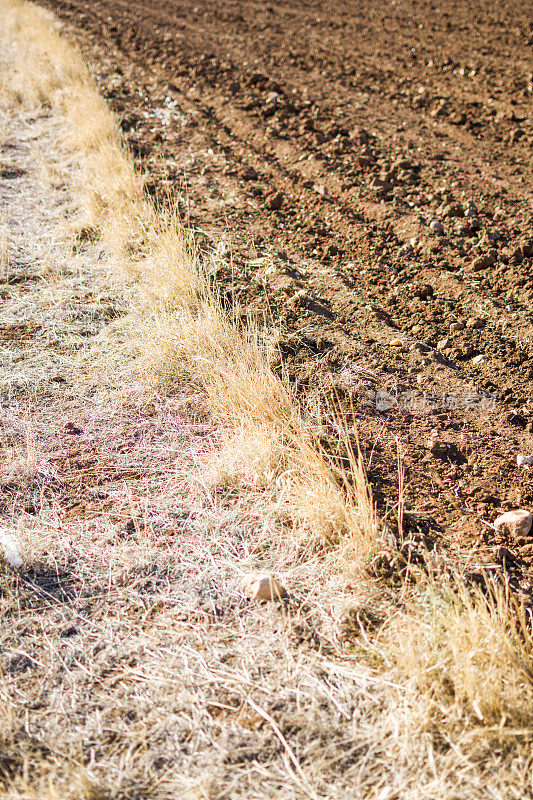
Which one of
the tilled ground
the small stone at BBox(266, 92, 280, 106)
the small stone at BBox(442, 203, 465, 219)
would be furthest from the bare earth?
the small stone at BBox(266, 92, 280, 106)

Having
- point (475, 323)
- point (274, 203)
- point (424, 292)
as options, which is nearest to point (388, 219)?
point (274, 203)

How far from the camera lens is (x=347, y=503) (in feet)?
8.79

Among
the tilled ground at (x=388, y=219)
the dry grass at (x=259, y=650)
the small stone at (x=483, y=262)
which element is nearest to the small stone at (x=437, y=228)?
the tilled ground at (x=388, y=219)

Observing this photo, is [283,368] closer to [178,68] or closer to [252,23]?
[178,68]

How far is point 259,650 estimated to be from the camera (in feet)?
7.30

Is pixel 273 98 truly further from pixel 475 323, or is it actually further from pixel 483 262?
pixel 475 323

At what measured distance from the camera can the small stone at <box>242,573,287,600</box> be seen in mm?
2387

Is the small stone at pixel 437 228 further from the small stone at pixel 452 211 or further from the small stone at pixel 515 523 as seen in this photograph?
the small stone at pixel 515 523

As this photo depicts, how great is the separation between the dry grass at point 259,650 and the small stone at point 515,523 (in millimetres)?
353

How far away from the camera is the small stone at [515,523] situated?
8.57 ft

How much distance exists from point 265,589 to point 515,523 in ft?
3.38

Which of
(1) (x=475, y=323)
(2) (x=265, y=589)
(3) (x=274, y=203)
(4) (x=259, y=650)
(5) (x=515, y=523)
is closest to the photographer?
(4) (x=259, y=650)

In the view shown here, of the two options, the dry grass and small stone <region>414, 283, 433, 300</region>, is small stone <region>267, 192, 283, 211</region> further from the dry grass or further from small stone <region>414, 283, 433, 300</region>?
the dry grass

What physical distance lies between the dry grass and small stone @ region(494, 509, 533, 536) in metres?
0.35
